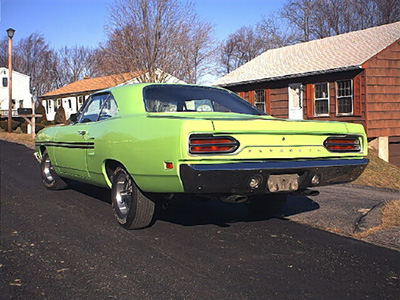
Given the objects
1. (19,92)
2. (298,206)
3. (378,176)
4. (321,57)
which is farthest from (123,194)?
(19,92)

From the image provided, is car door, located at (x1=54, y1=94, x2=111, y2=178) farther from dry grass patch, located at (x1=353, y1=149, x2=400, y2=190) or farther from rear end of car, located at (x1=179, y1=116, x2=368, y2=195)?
dry grass patch, located at (x1=353, y1=149, x2=400, y2=190)

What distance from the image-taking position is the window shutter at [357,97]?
18625 mm

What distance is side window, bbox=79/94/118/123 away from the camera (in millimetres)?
5715

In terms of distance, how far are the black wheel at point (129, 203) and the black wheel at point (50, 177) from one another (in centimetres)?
250

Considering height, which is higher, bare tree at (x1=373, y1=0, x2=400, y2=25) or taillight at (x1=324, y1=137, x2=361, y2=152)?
bare tree at (x1=373, y1=0, x2=400, y2=25)

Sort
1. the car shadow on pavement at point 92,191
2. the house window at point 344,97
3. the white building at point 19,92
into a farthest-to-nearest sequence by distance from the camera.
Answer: the white building at point 19,92 < the house window at point 344,97 < the car shadow on pavement at point 92,191

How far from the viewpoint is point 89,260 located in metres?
4.14

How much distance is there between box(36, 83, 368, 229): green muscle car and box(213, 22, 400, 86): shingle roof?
45.9 ft

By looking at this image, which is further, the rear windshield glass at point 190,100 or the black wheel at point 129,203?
the rear windshield glass at point 190,100

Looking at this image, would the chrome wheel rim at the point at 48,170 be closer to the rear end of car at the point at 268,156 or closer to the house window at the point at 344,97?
the rear end of car at the point at 268,156

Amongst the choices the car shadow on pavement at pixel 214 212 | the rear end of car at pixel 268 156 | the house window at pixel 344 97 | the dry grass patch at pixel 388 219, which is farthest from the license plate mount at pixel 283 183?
the house window at pixel 344 97

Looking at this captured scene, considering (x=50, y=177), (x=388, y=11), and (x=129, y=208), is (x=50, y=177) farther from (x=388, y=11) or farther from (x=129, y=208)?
(x=388, y=11)

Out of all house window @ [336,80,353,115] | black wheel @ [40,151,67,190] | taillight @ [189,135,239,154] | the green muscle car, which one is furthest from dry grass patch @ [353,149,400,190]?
taillight @ [189,135,239,154]

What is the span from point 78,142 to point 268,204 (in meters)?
2.37
